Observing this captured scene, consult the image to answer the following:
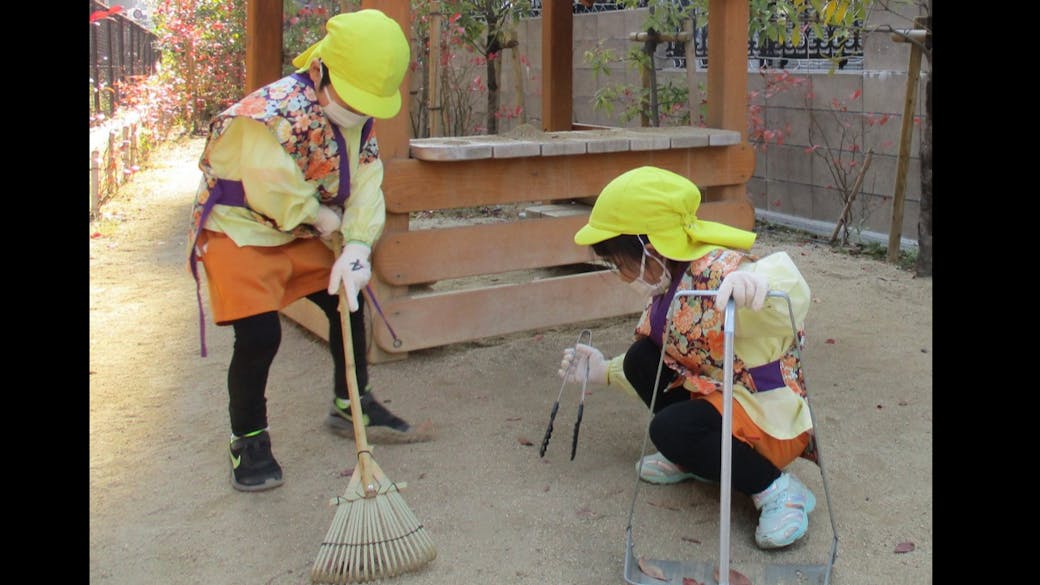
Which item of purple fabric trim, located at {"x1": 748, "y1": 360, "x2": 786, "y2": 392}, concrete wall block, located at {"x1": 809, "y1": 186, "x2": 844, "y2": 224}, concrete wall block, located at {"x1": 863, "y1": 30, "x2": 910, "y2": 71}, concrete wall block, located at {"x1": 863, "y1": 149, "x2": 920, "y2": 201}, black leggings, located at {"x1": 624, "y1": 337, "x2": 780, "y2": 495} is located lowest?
black leggings, located at {"x1": 624, "y1": 337, "x2": 780, "y2": 495}

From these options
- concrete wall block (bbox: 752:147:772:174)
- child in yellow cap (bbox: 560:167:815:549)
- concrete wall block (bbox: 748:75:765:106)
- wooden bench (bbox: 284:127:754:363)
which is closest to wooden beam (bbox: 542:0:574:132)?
Answer: wooden bench (bbox: 284:127:754:363)

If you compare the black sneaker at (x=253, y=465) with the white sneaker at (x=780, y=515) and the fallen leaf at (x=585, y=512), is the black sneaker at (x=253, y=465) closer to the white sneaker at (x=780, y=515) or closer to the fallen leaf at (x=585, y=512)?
the fallen leaf at (x=585, y=512)

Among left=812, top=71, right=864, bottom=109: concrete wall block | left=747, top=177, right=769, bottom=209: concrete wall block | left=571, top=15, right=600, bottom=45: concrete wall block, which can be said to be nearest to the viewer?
left=812, top=71, right=864, bottom=109: concrete wall block

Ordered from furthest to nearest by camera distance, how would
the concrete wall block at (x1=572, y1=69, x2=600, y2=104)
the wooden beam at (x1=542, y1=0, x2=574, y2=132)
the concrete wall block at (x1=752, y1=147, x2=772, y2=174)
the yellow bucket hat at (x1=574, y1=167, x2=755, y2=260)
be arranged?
1. the concrete wall block at (x1=572, y1=69, x2=600, y2=104)
2. the concrete wall block at (x1=752, y1=147, x2=772, y2=174)
3. the wooden beam at (x1=542, y1=0, x2=574, y2=132)
4. the yellow bucket hat at (x1=574, y1=167, x2=755, y2=260)

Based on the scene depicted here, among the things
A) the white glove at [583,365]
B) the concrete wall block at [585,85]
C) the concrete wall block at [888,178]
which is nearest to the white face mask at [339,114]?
the white glove at [583,365]

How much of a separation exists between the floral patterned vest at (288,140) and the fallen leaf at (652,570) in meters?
1.40

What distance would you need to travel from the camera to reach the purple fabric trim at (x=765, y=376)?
276 centimetres

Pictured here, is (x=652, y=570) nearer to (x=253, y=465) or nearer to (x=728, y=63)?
(x=253, y=465)

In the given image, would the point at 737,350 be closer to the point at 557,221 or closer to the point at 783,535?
the point at 783,535

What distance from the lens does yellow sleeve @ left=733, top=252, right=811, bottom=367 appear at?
2.63m

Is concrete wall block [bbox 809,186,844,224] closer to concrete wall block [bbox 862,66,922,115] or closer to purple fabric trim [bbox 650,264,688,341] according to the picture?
concrete wall block [bbox 862,66,922,115]

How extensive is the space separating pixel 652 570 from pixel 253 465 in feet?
4.20

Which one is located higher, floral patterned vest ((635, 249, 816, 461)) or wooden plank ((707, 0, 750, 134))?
wooden plank ((707, 0, 750, 134))

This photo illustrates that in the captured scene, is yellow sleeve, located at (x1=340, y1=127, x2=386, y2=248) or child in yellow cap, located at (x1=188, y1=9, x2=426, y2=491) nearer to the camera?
child in yellow cap, located at (x1=188, y1=9, x2=426, y2=491)
